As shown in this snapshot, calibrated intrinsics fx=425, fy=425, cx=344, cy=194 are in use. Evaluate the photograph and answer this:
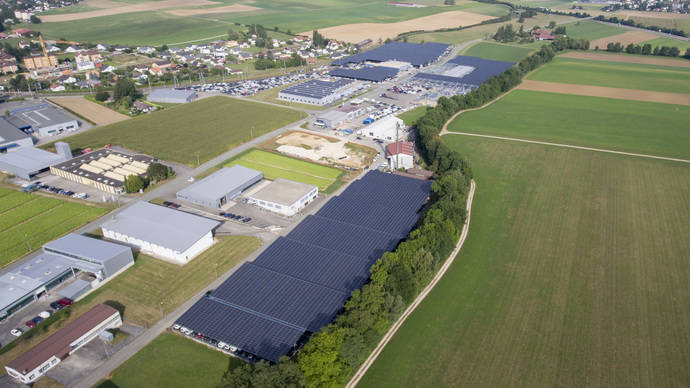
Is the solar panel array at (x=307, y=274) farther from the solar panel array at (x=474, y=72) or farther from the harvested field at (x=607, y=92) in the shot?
the harvested field at (x=607, y=92)

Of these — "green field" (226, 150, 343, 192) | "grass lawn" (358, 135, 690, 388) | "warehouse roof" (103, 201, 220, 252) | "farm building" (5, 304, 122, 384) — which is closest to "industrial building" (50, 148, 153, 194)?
"warehouse roof" (103, 201, 220, 252)

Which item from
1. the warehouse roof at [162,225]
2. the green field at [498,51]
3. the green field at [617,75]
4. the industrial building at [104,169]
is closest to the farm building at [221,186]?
the warehouse roof at [162,225]

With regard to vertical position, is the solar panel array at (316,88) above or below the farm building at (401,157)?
above

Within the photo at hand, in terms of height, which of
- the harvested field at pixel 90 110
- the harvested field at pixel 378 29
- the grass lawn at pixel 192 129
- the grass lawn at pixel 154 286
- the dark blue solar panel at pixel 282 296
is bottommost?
the grass lawn at pixel 154 286

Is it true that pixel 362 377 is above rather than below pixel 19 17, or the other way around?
below

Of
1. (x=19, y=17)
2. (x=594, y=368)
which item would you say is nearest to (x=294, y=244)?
(x=594, y=368)

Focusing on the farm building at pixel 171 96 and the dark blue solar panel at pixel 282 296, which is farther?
the farm building at pixel 171 96

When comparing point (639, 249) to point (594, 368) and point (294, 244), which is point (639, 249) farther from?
point (294, 244)
